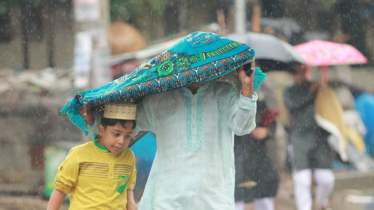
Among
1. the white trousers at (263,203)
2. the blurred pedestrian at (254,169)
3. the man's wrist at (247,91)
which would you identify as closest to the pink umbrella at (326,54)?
the blurred pedestrian at (254,169)

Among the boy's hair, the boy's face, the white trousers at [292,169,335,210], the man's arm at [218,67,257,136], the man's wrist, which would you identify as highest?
the man's wrist

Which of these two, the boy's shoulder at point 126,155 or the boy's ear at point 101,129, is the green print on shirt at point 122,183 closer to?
the boy's shoulder at point 126,155

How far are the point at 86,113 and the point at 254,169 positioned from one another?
324 cm

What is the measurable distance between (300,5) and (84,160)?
1405 centimetres

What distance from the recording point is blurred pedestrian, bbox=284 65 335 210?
7637mm

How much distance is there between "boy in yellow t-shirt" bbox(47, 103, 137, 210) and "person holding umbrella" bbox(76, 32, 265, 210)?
0.19 metres

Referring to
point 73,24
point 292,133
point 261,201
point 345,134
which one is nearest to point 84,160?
point 261,201

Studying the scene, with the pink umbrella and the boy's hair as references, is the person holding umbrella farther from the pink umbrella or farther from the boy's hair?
the pink umbrella

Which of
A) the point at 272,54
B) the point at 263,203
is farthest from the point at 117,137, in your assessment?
the point at 272,54

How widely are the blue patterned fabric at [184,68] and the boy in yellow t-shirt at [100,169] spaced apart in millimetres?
118

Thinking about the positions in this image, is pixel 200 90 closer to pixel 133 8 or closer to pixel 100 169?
pixel 100 169

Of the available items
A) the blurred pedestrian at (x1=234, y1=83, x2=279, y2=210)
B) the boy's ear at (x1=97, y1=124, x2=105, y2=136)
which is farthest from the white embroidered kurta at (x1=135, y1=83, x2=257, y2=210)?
the blurred pedestrian at (x1=234, y1=83, x2=279, y2=210)

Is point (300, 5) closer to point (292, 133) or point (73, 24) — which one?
point (73, 24)

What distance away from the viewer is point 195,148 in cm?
366
